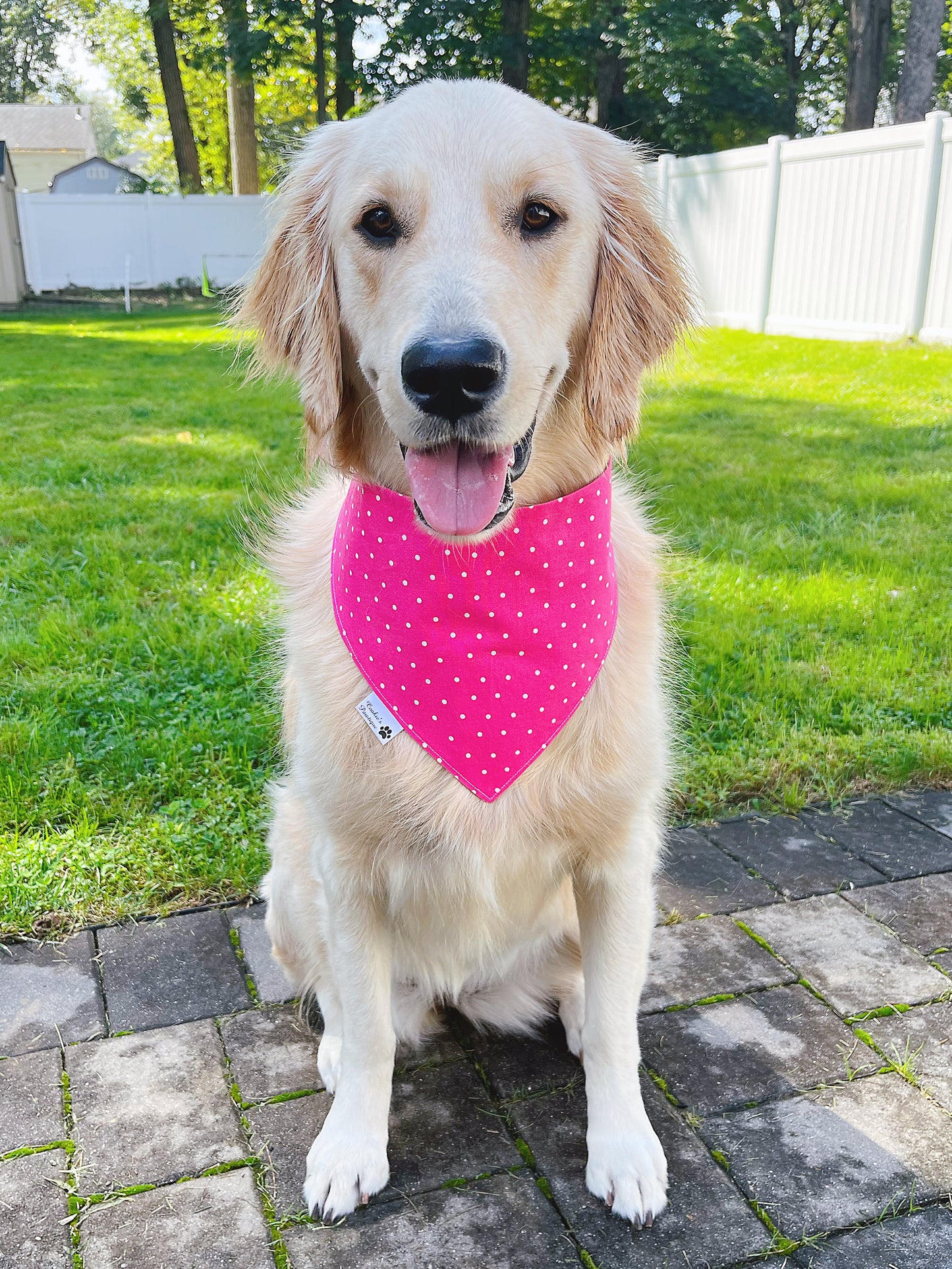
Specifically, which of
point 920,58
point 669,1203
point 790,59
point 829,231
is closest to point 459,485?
point 669,1203

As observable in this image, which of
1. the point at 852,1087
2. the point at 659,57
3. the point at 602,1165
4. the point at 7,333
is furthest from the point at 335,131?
the point at 659,57

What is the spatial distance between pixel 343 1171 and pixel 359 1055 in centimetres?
20

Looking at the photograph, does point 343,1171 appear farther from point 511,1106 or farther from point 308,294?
point 308,294

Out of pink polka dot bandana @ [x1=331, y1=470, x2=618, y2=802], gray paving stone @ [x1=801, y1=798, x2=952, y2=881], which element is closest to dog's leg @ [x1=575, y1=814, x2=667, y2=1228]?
pink polka dot bandana @ [x1=331, y1=470, x2=618, y2=802]

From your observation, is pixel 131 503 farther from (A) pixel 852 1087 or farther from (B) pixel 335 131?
(A) pixel 852 1087

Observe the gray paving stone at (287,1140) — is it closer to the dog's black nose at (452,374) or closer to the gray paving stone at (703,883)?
the gray paving stone at (703,883)

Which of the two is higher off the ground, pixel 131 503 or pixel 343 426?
pixel 343 426

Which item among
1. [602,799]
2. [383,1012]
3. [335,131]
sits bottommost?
[383,1012]

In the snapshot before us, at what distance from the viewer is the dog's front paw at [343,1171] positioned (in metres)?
1.82

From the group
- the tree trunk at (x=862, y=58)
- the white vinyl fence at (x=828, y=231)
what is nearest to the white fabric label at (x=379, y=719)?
the white vinyl fence at (x=828, y=231)

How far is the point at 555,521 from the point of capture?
192 centimetres

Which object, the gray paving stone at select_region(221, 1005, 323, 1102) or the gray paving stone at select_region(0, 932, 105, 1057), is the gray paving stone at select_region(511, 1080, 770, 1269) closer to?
the gray paving stone at select_region(221, 1005, 323, 1102)

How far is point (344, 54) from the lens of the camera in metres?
21.9

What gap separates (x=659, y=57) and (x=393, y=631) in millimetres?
25431
